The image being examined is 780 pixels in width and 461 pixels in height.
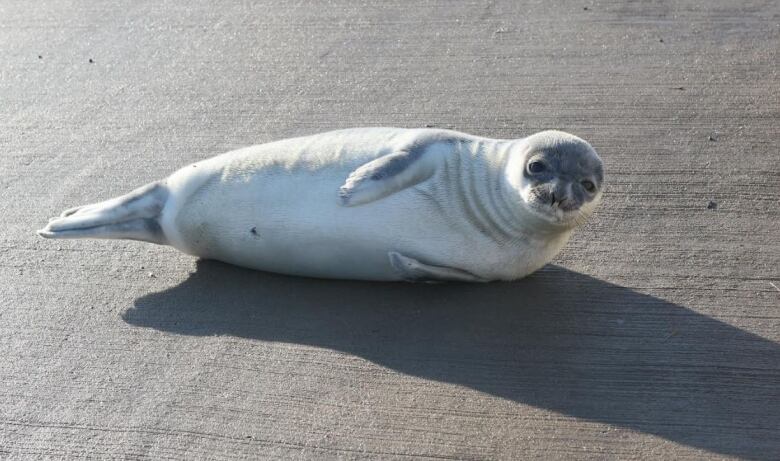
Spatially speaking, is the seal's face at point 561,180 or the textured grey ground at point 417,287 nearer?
the textured grey ground at point 417,287

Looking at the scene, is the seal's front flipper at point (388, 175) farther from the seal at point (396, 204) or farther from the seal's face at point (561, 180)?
the seal's face at point (561, 180)

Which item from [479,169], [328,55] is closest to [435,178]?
[479,169]

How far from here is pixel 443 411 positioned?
2.48m

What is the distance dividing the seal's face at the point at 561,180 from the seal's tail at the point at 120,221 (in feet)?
4.45

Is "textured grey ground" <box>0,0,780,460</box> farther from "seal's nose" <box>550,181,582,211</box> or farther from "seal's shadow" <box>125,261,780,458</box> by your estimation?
"seal's nose" <box>550,181,582,211</box>

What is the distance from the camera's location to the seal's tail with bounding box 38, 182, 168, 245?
123 inches

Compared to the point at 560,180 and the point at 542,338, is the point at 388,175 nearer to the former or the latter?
the point at 560,180

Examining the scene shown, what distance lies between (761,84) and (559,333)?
2132 mm

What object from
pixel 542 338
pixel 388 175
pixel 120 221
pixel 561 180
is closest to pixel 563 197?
pixel 561 180

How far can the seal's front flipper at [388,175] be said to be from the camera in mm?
2811

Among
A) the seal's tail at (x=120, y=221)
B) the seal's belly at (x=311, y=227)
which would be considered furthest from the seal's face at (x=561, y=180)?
the seal's tail at (x=120, y=221)

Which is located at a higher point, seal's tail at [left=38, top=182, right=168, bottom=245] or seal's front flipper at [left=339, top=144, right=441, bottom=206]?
seal's front flipper at [left=339, top=144, right=441, bottom=206]

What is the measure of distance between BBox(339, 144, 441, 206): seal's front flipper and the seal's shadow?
1.20 ft

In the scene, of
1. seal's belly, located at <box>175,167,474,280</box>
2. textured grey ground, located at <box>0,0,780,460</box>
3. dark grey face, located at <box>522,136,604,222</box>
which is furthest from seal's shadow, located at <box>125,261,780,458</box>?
dark grey face, located at <box>522,136,604,222</box>
